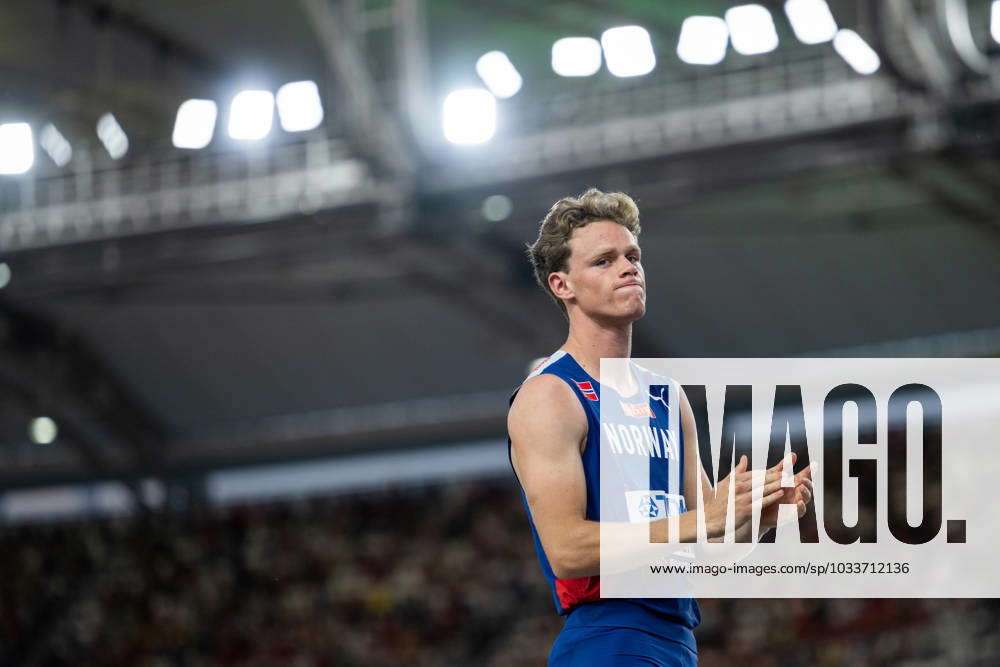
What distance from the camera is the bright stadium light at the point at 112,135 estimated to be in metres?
23.6

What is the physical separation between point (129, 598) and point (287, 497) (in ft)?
12.8

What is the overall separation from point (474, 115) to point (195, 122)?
20.1ft

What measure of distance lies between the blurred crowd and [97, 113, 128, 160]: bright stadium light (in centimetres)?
888

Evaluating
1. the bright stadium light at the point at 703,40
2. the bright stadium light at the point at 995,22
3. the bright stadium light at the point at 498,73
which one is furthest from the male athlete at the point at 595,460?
the bright stadium light at the point at 498,73

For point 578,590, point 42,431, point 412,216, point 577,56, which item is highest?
point 577,56

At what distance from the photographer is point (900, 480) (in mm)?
24141

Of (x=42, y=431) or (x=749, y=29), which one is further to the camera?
(x=42, y=431)

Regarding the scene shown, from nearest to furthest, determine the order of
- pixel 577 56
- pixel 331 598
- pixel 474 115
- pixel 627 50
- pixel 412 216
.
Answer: pixel 412 216 < pixel 474 115 < pixel 627 50 < pixel 577 56 < pixel 331 598

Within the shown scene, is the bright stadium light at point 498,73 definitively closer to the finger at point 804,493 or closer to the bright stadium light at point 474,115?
the bright stadium light at point 474,115

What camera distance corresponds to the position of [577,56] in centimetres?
2145

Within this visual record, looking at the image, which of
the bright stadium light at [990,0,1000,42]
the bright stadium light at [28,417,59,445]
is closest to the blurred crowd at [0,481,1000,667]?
the bright stadium light at [28,417,59,445]

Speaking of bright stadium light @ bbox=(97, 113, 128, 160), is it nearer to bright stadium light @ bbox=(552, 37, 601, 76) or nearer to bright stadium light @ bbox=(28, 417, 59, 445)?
bright stadium light @ bbox=(552, 37, 601, 76)

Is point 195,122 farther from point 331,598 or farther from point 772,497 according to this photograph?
point 772,497

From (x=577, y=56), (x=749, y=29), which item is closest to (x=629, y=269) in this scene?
(x=749, y=29)
